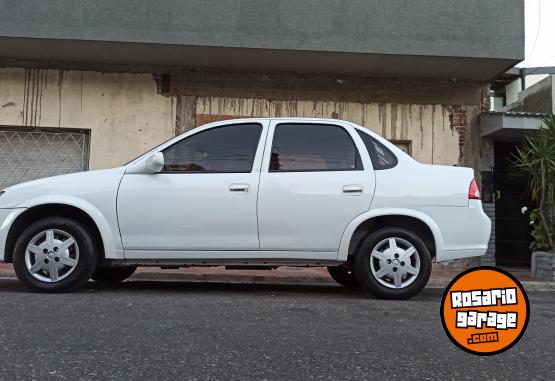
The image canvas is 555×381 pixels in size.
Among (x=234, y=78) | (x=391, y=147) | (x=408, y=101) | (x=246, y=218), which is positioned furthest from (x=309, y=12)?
(x=246, y=218)

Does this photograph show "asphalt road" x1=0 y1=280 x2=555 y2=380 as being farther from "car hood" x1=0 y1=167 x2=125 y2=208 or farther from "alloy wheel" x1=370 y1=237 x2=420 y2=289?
"car hood" x1=0 y1=167 x2=125 y2=208

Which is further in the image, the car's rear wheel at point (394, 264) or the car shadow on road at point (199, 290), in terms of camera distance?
the car shadow on road at point (199, 290)

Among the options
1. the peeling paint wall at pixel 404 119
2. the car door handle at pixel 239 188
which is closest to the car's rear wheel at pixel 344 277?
the car door handle at pixel 239 188

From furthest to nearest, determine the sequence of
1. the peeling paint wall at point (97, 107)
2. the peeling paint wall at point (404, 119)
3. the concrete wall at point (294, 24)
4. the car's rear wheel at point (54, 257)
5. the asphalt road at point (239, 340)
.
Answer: the peeling paint wall at point (404, 119)
the peeling paint wall at point (97, 107)
the concrete wall at point (294, 24)
the car's rear wheel at point (54, 257)
the asphalt road at point (239, 340)

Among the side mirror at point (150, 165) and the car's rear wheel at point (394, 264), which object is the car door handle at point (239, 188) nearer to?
the side mirror at point (150, 165)

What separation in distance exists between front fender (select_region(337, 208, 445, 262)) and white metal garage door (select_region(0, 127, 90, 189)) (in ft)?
22.8

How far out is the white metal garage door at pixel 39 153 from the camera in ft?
33.4

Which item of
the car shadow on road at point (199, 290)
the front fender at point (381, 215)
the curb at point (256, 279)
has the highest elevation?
the front fender at point (381, 215)

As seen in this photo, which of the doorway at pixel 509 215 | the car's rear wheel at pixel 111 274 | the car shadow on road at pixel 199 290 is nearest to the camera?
the car shadow on road at pixel 199 290

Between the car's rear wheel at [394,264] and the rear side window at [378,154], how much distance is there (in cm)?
65

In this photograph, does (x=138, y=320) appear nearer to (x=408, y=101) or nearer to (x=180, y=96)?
(x=180, y=96)

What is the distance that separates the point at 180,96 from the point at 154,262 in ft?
19.4
